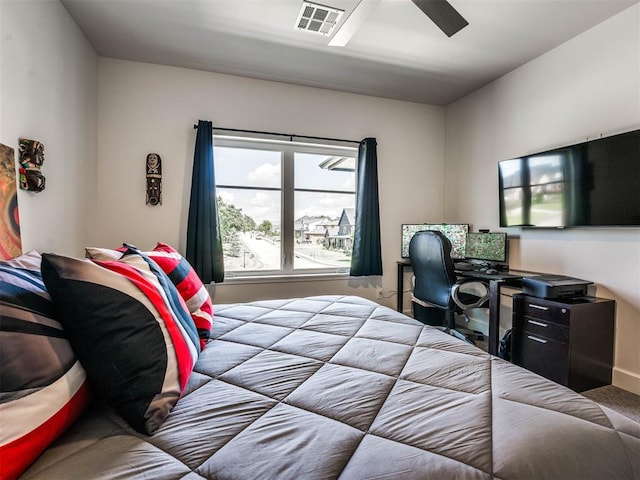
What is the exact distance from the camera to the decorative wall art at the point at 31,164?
1.84 metres

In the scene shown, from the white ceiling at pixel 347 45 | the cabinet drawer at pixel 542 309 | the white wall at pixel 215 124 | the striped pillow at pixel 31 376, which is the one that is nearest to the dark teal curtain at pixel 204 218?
the white wall at pixel 215 124

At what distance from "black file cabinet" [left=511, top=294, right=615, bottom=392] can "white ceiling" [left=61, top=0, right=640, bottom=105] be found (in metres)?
2.08

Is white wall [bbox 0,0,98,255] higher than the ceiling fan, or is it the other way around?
the ceiling fan

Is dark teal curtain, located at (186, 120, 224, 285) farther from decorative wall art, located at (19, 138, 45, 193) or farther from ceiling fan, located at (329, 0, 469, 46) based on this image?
ceiling fan, located at (329, 0, 469, 46)

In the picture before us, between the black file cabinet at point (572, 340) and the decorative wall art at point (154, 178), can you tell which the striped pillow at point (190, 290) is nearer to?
the decorative wall art at point (154, 178)

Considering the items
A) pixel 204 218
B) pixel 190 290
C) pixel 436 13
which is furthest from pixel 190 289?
pixel 436 13

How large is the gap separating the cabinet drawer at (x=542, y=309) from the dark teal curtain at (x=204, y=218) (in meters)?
2.61

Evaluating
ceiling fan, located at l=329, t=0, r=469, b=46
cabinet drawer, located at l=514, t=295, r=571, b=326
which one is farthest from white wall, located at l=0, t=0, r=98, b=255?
cabinet drawer, located at l=514, t=295, r=571, b=326

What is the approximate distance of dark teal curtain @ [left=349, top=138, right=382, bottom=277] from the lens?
3.62 m

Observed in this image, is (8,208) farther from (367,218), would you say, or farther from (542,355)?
(542,355)

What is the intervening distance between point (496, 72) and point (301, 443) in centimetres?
373

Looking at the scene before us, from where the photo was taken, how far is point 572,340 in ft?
7.30

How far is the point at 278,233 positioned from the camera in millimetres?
3553

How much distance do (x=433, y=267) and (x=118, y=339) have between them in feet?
8.05
